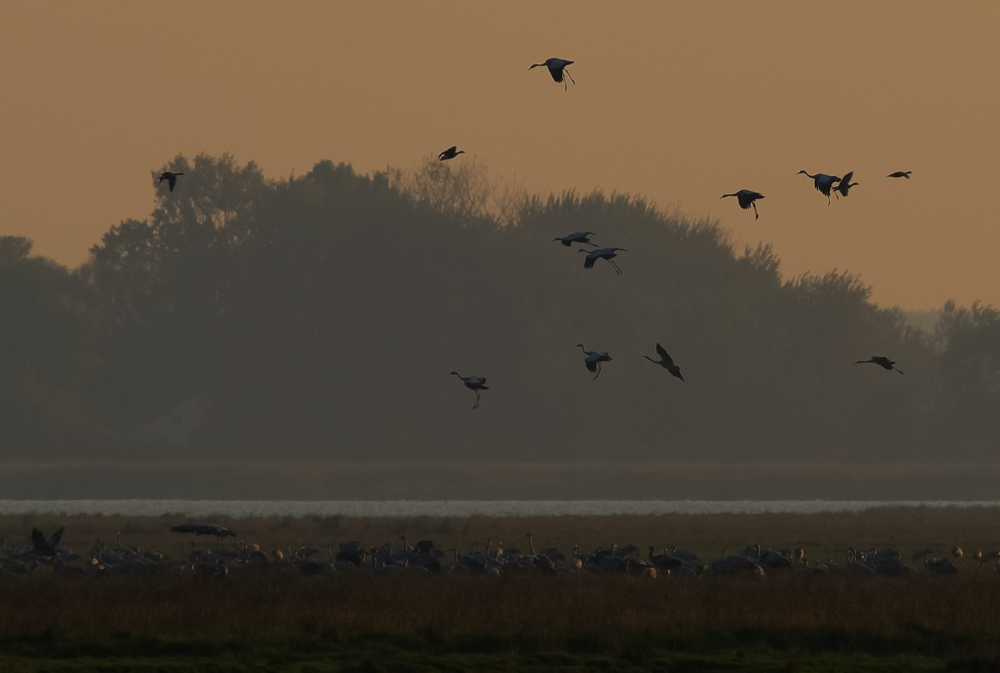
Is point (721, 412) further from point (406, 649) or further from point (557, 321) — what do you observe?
point (406, 649)

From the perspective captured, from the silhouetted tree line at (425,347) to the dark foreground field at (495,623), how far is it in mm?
74597

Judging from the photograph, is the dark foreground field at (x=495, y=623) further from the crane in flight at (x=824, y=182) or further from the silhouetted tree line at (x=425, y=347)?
the silhouetted tree line at (x=425, y=347)

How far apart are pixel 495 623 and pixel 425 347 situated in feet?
270

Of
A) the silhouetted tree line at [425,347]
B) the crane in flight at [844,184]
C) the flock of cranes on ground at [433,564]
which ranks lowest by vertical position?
the flock of cranes on ground at [433,564]

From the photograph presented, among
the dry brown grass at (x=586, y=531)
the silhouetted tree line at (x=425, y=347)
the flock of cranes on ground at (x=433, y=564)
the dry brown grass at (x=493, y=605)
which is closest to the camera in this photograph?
the dry brown grass at (x=493, y=605)

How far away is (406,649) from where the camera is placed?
72.9ft

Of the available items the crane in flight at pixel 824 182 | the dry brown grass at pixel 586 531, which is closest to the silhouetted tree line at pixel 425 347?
the dry brown grass at pixel 586 531

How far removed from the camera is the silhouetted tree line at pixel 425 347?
105 metres

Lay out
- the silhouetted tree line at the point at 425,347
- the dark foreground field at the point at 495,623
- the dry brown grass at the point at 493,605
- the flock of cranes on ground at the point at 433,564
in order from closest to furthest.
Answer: the dark foreground field at the point at 495,623 → the dry brown grass at the point at 493,605 → the flock of cranes on ground at the point at 433,564 → the silhouetted tree line at the point at 425,347

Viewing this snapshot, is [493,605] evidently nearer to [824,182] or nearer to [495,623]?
[495,623]

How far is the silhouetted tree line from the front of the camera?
105 metres

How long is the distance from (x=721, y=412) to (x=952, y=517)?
49739 mm

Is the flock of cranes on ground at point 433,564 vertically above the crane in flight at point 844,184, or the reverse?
the crane in flight at point 844,184

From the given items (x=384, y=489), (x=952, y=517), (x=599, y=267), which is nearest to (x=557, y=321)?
(x=599, y=267)
